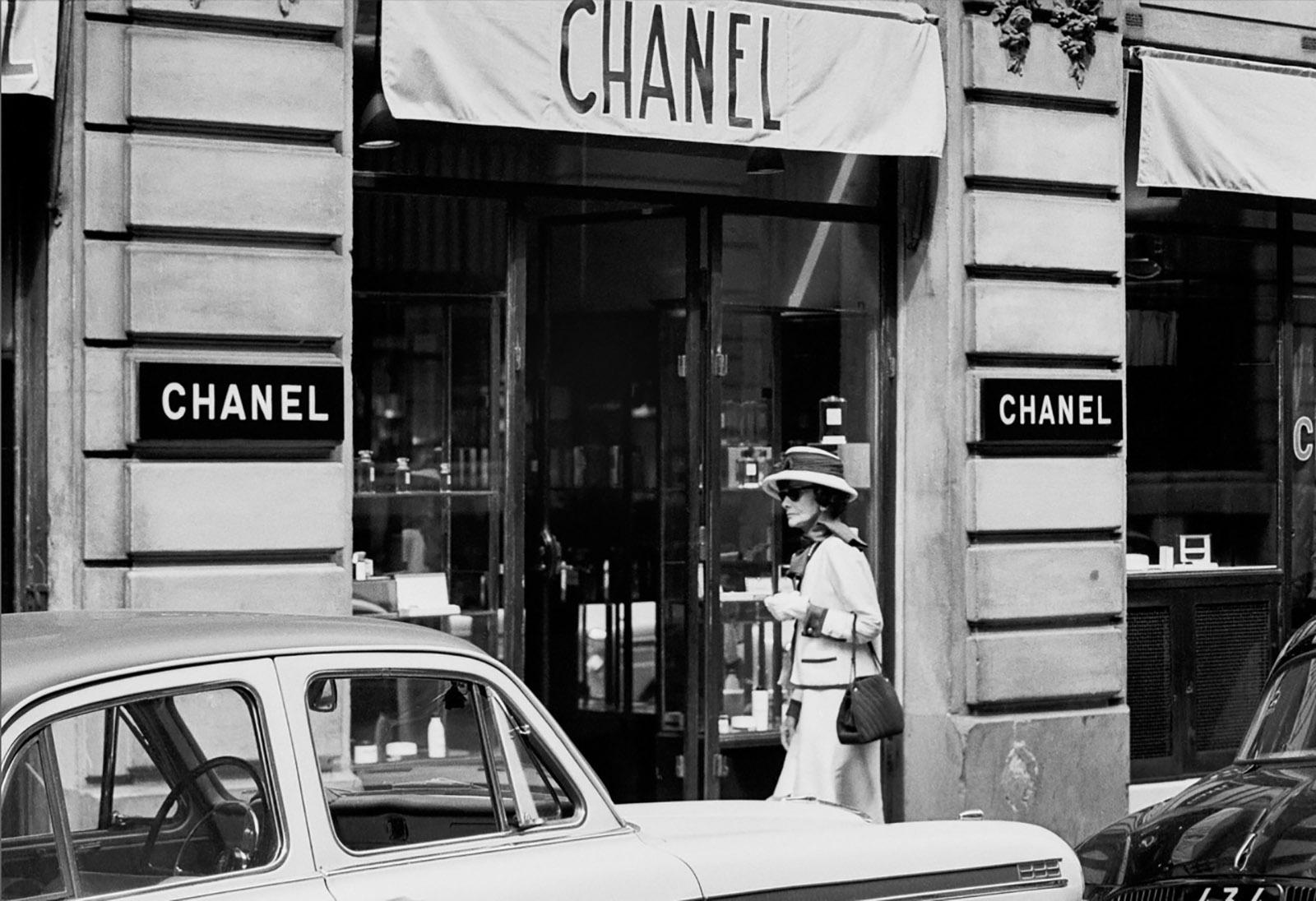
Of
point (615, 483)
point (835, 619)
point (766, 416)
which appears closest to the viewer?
point (835, 619)

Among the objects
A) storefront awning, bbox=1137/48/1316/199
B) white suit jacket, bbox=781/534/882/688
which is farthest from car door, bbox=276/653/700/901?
storefront awning, bbox=1137/48/1316/199

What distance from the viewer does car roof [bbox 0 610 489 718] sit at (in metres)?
4.15

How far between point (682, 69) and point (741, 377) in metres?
1.80

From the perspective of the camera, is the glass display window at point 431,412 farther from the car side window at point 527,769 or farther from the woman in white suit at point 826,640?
the car side window at point 527,769

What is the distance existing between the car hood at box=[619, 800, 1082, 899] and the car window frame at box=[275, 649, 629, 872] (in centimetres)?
26

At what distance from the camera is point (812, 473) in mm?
9258

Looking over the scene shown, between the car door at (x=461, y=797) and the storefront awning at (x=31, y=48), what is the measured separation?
447 centimetres

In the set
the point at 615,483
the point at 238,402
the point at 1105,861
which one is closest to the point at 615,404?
the point at 615,483

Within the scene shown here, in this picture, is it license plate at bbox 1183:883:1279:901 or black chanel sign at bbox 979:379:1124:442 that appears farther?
black chanel sign at bbox 979:379:1124:442

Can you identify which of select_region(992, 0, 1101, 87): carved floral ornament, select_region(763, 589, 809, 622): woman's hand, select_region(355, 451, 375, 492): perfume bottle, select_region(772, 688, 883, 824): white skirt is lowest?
select_region(772, 688, 883, 824): white skirt

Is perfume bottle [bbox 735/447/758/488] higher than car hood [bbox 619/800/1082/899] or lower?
higher

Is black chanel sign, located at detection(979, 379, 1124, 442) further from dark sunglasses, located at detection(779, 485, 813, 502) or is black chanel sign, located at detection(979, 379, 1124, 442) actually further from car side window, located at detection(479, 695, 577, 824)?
→ car side window, located at detection(479, 695, 577, 824)

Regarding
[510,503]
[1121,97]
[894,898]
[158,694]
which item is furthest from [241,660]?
[1121,97]

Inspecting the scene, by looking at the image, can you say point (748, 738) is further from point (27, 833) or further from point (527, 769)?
point (27, 833)
